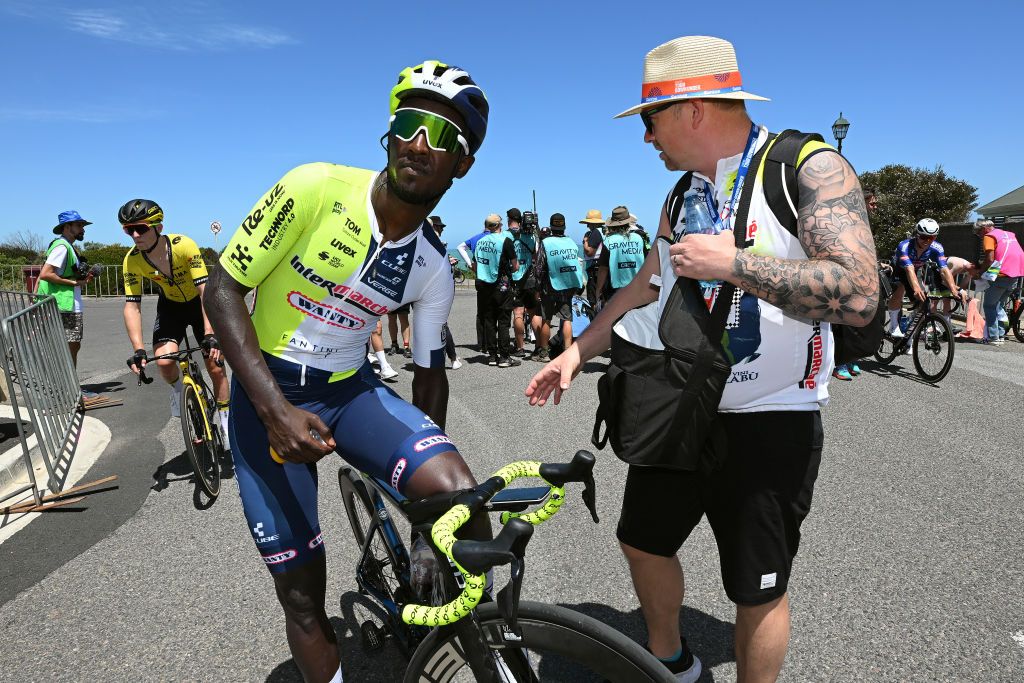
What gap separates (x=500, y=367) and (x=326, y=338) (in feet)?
27.3

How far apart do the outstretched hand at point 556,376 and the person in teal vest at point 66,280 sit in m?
8.34

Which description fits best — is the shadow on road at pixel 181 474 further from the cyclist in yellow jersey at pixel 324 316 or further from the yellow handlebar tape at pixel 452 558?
the yellow handlebar tape at pixel 452 558

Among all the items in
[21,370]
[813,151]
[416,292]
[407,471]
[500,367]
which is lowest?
[500,367]

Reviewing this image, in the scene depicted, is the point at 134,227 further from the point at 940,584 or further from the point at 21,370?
the point at 940,584

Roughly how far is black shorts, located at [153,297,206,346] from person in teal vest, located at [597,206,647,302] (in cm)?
535

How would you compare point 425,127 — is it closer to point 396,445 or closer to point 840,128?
point 396,445

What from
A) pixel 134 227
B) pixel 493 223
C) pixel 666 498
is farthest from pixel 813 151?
pixel 493 223

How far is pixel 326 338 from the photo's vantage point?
2.47 m

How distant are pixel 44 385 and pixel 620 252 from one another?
6.84 meters

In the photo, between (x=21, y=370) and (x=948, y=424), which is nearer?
(x=21, y=370)

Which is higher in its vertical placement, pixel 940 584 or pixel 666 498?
pixel 666 498

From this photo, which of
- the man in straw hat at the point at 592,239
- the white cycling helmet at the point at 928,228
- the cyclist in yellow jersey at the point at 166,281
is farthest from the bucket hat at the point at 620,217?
the cyclist in yellow jersey at the point at 166,281

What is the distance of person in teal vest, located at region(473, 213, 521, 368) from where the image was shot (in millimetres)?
10344

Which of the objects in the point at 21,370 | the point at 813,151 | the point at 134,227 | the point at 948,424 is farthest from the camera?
the point at 948,424
